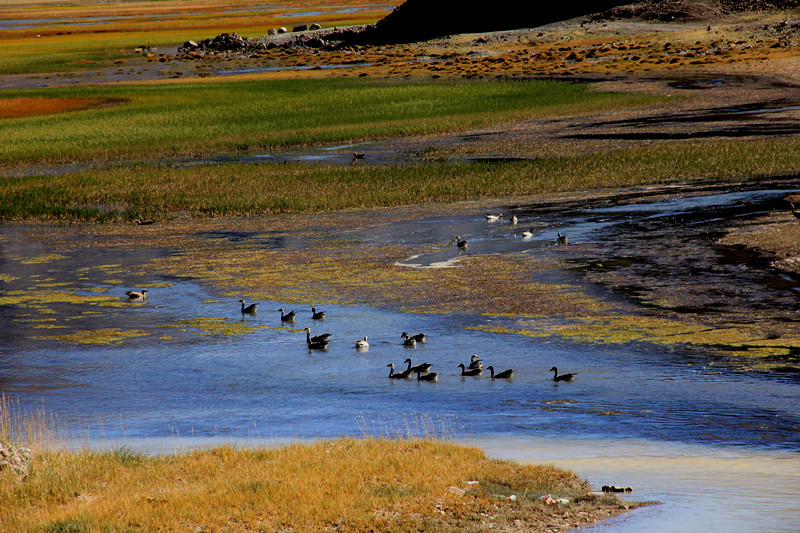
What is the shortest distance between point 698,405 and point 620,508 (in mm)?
5061

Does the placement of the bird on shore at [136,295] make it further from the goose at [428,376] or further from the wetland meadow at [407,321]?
the goose at [428,376]

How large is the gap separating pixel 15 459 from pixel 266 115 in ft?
185

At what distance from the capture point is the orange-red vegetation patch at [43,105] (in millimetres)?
73438

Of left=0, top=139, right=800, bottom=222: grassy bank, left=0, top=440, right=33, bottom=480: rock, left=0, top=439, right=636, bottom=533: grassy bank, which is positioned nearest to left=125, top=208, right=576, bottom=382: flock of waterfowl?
left=0, top=439, right=636, bottom=533: grassy bank

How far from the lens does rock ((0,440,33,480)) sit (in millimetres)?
12242

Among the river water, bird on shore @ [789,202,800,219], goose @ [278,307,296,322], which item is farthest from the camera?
bird on shore @ [789,202,800,219]

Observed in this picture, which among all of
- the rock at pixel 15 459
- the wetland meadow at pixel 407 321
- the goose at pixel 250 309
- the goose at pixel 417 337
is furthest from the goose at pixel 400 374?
the rock at pixel 15 459

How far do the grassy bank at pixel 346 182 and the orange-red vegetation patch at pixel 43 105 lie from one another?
3134 cm

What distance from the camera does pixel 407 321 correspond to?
2277 centimetres

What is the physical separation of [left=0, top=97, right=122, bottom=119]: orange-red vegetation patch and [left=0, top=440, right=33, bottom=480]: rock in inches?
2551

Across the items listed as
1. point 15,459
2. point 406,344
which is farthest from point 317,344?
point 15,459

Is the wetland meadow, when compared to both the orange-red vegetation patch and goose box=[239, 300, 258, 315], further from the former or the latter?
the orange-red vegetation patch

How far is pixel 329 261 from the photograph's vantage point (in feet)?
94.9

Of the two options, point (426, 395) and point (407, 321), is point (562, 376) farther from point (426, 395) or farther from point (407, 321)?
point (407, 321)
